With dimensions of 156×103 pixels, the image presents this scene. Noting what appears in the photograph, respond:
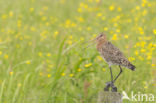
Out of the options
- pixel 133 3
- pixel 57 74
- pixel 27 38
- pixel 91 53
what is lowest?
pixel 57 74

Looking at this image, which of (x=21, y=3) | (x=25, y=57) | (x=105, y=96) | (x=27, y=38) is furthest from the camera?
(x=21, y=3)

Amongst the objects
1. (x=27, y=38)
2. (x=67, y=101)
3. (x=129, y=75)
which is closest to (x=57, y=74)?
(x=67, y=101)

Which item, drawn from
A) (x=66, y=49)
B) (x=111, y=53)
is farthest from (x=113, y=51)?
(x=66, y=49)

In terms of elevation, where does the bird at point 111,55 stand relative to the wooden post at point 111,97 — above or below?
above

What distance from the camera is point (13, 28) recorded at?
744cm

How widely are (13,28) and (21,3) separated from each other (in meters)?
2.59

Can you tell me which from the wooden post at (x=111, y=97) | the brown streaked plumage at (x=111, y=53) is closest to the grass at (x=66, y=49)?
the brown streaked plumage at (x=111, y=53)

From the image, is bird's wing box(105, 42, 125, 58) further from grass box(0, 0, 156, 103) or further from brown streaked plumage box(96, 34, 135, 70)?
grass box(0, 0, 156, 103)

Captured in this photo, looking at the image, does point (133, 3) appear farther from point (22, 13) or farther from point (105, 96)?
point (105, 96)

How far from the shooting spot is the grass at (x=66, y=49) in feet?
13.7

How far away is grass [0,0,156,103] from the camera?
13.7 feet

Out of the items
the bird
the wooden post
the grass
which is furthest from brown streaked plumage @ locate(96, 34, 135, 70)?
the wooden post

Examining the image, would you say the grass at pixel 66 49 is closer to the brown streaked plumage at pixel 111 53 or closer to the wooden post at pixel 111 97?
the brown streaked plumage at pixel 111 53

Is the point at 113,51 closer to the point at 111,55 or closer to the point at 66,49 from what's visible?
the point at 111,55
